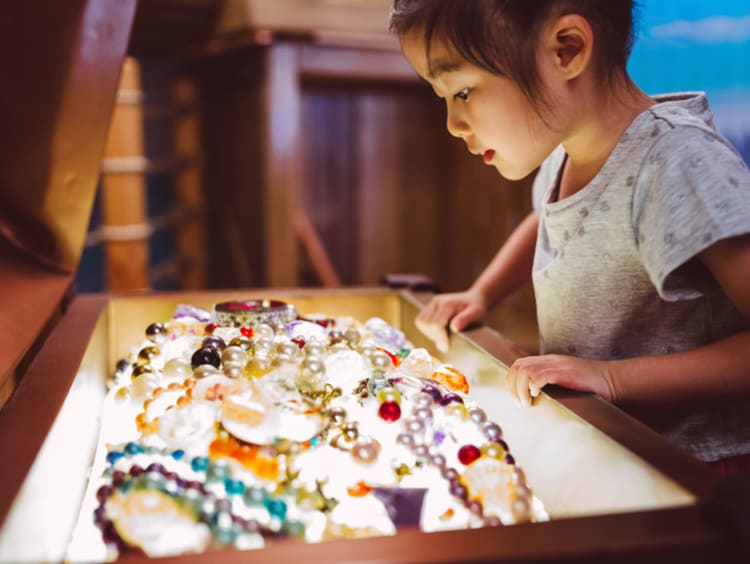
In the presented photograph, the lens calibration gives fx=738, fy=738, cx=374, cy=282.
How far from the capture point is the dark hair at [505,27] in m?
0.66

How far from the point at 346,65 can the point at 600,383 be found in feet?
5.69

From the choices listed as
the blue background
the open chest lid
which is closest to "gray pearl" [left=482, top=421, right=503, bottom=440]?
the open chest lid

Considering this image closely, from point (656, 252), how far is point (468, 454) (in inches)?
9.7

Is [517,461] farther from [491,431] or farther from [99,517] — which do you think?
[99,517]

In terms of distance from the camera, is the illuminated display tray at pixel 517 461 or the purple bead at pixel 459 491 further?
the purple bead at pixel 459 491

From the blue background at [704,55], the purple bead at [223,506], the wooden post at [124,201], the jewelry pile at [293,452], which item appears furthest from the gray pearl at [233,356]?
the wooden post at [124,201]

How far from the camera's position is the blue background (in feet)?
3.60

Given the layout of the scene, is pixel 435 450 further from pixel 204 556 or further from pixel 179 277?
pixel 179 277

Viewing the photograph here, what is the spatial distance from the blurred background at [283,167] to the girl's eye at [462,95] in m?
0.89

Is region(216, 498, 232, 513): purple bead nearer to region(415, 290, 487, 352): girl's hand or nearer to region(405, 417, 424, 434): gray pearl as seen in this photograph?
region(405, 417, 424, 434): gray pearl

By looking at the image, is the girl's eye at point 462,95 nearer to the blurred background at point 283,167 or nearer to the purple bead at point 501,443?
the purple bead at point 501,443

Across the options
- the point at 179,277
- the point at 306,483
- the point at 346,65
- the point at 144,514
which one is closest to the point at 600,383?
the point at 306,483

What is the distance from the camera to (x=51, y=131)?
2.93 feet

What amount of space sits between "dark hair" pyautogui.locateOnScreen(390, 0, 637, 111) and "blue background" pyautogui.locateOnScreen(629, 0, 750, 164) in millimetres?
386
